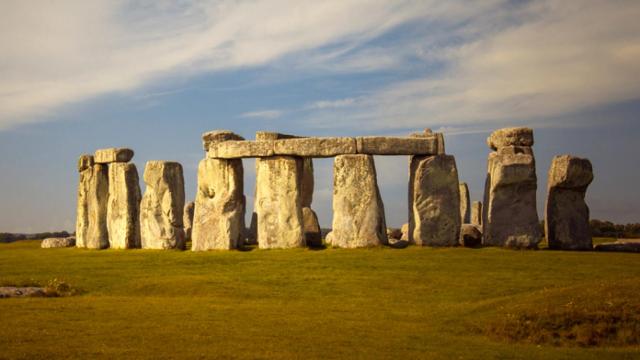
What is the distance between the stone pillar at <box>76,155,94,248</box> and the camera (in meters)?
38.3

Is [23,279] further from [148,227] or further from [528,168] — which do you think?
[528,168]

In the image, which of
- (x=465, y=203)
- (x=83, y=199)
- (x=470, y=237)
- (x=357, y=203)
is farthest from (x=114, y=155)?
(x=465, y=203)

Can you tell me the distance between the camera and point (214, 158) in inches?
1288

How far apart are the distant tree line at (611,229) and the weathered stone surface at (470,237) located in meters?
19.4

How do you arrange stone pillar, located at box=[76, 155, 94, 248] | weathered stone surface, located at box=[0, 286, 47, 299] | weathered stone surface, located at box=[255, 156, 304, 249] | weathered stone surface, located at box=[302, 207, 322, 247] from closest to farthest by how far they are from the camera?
weathered stone surface, located at box=[0, 286, 47, 299] → weathered stone surface, located at box=[255, 156, 304, 249] → weathered stone surface, located at box=[302, 207, 322, 247] → stone pillar, located at box=[76, 155, 94, 248]

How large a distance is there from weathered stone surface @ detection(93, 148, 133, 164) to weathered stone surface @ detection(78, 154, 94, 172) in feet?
3.81

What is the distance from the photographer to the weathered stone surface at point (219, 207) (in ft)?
104

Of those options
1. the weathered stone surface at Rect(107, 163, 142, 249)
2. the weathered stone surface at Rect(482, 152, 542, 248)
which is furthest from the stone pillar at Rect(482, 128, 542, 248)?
the weathered stone surface at Rect(107, 163, 142, 249)

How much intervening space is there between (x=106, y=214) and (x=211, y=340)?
23165 millimetres

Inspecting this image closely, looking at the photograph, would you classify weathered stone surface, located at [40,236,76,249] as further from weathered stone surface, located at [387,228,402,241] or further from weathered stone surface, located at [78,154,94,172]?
weathered stone surface, located at [387,228,402,241]

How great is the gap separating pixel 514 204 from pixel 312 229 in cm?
890

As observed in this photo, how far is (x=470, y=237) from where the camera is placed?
31.1 m

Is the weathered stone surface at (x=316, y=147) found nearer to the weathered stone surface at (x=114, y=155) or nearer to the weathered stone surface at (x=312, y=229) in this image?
the weathered stone surface at (x=312, y=229)

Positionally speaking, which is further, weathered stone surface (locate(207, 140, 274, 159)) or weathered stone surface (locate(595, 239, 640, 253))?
weathered stone surface (locate(595, 239, 640, 253))
